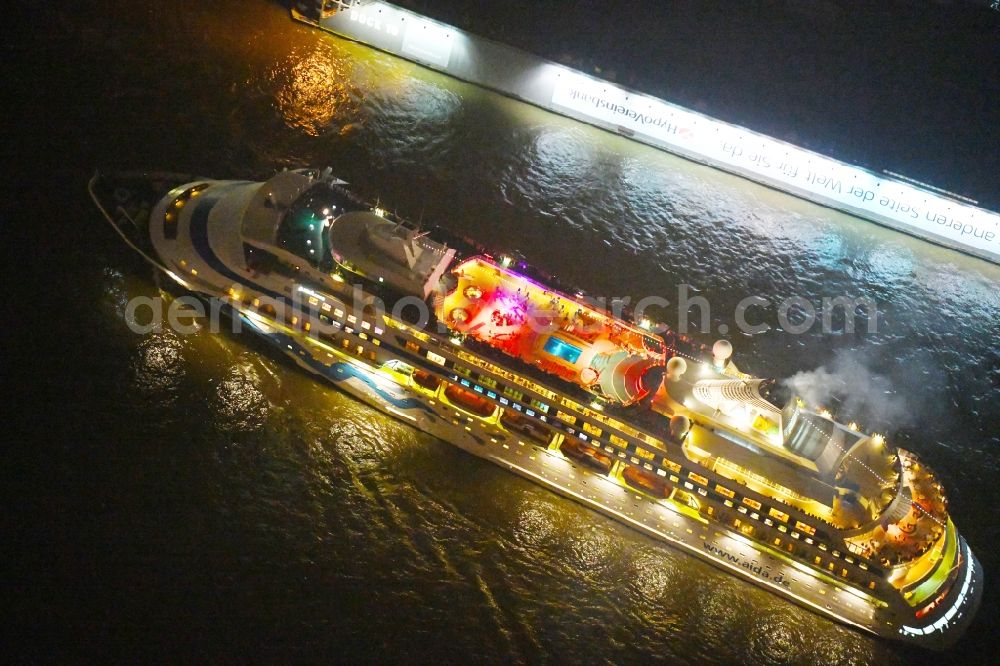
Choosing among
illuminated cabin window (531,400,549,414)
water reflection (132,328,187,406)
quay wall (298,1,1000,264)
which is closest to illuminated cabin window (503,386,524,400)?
illuminated cabin window (531,400,549,414)

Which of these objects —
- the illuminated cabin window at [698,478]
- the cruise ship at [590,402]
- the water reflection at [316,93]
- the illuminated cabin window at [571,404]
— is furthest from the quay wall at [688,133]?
the illuminated cabin window at [698,478]

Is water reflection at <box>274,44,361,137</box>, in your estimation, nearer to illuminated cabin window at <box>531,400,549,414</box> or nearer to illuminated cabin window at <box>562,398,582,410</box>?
illuminated cabin window at <box>531,400,549,414</box>

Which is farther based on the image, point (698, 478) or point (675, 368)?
point (675, 368)

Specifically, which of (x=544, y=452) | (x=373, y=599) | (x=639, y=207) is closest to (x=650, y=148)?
(x=639, y=207)

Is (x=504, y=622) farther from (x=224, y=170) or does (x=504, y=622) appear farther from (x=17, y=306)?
(x=224, y=170)

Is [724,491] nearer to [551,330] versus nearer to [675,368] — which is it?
[675,368]

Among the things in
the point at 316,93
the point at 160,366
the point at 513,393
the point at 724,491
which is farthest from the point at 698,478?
the point at 316,93

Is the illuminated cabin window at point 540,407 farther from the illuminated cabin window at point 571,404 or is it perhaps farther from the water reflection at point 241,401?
the water reflection at point 241,401
